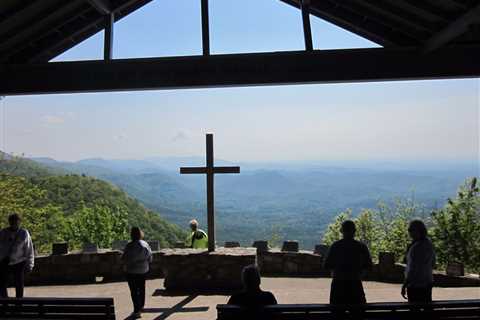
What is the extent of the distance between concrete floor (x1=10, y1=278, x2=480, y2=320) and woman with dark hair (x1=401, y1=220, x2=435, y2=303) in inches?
95.3

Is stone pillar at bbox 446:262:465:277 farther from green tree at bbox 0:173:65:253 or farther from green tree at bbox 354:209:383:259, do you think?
green tree at bbox 354:209:383:259

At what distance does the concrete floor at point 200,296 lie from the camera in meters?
6.07

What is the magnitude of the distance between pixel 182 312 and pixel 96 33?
3.74 m

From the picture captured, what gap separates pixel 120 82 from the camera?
5848 mm

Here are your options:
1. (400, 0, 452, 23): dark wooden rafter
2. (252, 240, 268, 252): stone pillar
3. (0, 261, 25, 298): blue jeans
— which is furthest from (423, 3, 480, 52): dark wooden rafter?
(0, 261, 25, 298): blue jeans

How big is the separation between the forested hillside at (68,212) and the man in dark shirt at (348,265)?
61.2 ft

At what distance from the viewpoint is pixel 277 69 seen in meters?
5.66

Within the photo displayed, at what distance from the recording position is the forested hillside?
22.5 m

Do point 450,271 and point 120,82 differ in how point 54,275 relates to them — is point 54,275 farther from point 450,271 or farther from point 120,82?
point 450,271

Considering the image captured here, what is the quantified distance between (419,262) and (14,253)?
14.3 ft

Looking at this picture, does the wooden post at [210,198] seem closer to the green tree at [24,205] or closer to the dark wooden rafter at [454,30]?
the dark wooden rafter at [454,30]

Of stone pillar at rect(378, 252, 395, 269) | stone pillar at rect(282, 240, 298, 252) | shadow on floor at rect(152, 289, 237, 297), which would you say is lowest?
shadow on floor at rect(152, 289, 237, 297)

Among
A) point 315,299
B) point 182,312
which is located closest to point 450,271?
point 315,299

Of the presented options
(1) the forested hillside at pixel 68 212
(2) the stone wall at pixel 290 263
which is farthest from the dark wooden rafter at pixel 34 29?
(1) the forested hillside at pixel 68 212
